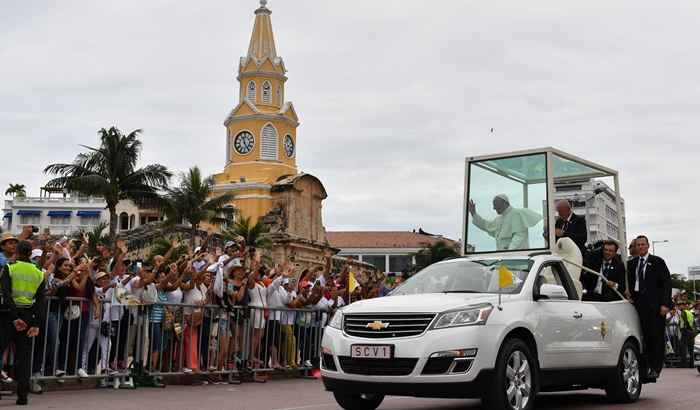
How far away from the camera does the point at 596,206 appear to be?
42.0 feet

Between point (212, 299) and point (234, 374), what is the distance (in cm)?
144

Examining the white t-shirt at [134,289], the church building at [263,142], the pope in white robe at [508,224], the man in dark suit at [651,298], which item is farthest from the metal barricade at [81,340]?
the church building at [263,142]

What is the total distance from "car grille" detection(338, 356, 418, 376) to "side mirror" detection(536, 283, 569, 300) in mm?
1866

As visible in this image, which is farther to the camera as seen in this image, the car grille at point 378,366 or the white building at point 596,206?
the white building at point 596,206

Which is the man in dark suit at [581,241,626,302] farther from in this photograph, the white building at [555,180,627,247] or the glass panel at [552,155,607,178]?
the glass panel at [552,155,607,178]

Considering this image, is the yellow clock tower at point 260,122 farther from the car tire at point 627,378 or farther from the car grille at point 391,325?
the car grille at point 391,325

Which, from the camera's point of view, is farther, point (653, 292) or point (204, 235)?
point (204, 235)

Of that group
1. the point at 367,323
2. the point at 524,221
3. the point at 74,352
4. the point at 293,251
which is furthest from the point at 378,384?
the point at 293,251

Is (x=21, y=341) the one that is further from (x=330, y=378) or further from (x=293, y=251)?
(x=293, y=251)

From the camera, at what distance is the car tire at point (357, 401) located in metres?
8.50

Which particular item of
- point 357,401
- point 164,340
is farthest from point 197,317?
point 357,401

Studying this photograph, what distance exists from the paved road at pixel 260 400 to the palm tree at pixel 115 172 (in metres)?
33.0

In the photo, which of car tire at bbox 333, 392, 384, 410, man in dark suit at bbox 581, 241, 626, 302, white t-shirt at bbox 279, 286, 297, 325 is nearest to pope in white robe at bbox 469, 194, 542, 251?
man in dark suit at bbox 581, 241, 626, 302

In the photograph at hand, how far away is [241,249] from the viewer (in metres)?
15.0
